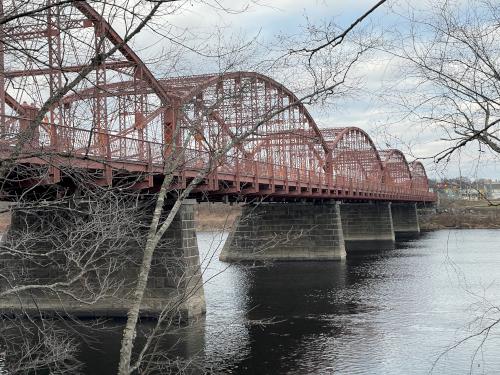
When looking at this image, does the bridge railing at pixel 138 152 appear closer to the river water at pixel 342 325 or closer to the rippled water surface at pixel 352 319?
the river water at pixel 342 325

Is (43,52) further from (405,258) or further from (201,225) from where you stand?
(201,225)

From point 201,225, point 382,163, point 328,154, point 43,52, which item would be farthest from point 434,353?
point 201,225

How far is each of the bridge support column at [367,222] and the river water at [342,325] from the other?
38.2 meters

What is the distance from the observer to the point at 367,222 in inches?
3334

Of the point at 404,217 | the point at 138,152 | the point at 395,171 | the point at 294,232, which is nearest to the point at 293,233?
the point at 294,232

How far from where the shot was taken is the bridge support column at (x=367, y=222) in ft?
274

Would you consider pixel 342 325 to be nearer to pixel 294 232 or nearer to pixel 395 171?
pixel 294 232

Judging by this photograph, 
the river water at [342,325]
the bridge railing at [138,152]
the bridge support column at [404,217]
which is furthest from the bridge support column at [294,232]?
the bridge support column at [404,217]

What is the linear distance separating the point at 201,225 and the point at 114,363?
295ft

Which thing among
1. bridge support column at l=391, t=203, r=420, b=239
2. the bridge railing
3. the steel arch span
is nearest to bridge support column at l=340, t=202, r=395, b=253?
the steel arch span

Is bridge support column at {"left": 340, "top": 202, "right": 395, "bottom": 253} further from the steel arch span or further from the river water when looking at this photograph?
the river water

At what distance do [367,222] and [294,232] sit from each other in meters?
32.3

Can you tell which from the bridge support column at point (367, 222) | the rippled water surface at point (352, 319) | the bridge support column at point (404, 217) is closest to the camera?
the rippled water surface at point (352, 319)

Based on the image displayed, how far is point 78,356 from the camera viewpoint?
20.9 meters
